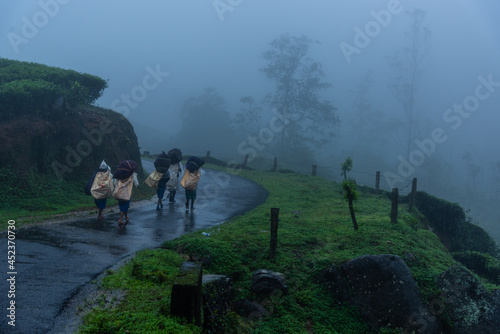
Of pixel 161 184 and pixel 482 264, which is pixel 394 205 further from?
pixel 161 184

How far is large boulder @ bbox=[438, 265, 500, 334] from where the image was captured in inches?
301

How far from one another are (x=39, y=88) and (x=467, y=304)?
49.6 feet

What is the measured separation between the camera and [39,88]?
14344 mm

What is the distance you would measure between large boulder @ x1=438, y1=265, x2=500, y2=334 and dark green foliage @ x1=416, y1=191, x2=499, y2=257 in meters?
9.81

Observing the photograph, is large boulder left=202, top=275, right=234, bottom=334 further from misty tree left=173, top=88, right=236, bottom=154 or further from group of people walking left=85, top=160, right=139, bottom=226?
misty tree left=173, top=88, right=236, bottom=154

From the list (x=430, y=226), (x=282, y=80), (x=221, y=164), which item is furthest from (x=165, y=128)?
(x=430, y=226)

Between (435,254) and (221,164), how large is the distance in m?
25.1

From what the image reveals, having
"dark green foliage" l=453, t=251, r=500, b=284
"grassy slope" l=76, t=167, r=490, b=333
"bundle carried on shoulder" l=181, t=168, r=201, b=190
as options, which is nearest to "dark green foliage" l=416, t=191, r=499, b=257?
"dark green foliage" l=453, t=251, r=500, b=284

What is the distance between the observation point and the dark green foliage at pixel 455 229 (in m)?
17.1

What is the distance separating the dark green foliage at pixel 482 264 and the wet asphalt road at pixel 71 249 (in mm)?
7951

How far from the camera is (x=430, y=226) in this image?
17750 mm

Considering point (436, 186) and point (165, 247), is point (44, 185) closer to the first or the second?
point (165, 247)

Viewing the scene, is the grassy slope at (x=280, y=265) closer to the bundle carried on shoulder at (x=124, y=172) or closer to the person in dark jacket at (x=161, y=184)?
the bundle carried on shoulder at (x=124, y=172)

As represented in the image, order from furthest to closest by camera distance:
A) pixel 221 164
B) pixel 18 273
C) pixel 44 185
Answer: pixel 221 164 < pixel 44 185 < pixel 18 273
